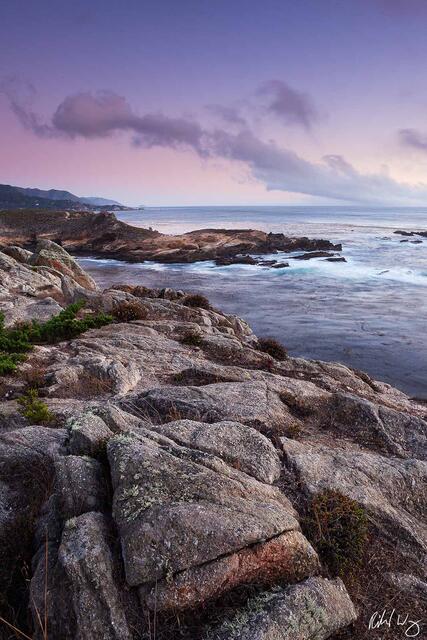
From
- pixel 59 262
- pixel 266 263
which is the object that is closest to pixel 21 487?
pixel 59 262

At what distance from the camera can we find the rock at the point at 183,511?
4.64 m

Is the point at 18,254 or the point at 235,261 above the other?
the point at 18,254

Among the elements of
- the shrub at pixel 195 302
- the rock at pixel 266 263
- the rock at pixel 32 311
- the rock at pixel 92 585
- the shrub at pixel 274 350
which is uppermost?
the rock at pixel 92 585

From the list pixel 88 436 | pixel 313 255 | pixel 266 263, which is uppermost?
pixel 88 436

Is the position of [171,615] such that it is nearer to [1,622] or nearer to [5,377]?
[1,622]

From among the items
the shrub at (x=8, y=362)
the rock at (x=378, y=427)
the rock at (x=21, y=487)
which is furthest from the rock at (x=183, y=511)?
the shrub at (x=8, y=362)

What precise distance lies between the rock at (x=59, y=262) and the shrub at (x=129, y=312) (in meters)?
16.1

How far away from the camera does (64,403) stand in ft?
32.1

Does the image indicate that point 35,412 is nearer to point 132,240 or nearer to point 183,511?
point 183,511

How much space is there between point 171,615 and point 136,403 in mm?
5216

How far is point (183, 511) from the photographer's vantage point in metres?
4.98

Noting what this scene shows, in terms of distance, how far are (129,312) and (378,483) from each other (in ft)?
46.2

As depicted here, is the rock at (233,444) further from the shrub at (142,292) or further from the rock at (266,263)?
the rock at (266,263)

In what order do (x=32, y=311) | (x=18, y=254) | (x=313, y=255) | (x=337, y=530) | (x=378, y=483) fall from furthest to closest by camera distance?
(x=313, y=255) < (x=18, y=254) < (x=32, y=311) < (x=378, y=483) < (x=337, y=530)
